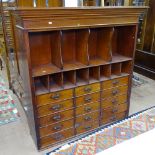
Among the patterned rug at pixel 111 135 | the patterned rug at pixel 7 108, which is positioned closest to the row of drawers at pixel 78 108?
the patterned rug at pixel 111 135

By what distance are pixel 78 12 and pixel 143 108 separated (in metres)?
1.80

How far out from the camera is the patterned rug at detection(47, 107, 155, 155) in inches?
74.0

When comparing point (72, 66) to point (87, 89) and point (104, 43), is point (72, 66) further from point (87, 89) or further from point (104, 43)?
point (104, 43)

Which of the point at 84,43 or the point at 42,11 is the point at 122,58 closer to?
the point at 84,43

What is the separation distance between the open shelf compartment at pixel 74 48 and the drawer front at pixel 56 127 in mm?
604

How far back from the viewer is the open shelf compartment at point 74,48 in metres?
1.76

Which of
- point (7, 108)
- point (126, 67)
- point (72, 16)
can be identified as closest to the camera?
point (72, 16)

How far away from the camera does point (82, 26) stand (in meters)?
1.61

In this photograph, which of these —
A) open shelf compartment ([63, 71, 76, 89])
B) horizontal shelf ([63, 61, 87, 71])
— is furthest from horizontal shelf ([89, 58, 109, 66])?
open shelf compartment ([63, 71, 76, 89])

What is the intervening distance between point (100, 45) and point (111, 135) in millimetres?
1052

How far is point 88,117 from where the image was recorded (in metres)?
2.03

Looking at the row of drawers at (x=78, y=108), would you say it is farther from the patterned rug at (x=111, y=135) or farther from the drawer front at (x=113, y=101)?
the patterned rug at (x=111, y=135)

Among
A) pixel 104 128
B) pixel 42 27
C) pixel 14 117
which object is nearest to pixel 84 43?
pixel 42 27

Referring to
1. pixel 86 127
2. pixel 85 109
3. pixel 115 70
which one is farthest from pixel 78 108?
pixel 115 70
